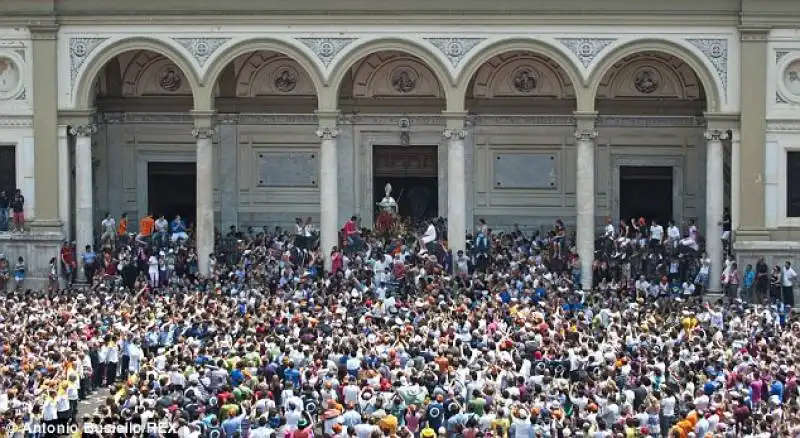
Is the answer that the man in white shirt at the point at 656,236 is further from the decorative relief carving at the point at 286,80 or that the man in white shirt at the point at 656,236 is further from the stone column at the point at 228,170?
the stone column at the point at 228,170

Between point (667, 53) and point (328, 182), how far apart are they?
10.7 meters

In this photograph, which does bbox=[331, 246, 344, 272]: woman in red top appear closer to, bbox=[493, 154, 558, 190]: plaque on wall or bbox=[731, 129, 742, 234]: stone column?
bbox=[493, 154, 558, 190]: plaque on wall

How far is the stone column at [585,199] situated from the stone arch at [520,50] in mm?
1197

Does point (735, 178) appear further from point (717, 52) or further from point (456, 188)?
point (456, 188)

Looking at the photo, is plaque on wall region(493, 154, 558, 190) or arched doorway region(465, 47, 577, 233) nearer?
arched doorway region(465, 47, 577, 233)

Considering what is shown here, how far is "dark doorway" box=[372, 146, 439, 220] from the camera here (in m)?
64.2

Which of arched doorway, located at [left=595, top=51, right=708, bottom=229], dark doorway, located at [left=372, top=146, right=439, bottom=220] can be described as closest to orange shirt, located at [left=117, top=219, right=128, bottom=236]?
dark doorway, located at [left=372, top=146, right=439, bottom=220]

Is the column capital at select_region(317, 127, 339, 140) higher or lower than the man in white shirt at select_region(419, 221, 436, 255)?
higher

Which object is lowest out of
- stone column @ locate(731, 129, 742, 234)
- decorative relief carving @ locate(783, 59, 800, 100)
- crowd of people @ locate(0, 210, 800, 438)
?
crowd of people @ locate(0, 210, 800, 438)

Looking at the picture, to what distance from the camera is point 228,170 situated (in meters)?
64.7

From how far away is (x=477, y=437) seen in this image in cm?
3897

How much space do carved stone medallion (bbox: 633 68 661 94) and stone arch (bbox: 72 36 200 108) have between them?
13.8m

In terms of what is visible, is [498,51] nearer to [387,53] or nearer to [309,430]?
[387,53]

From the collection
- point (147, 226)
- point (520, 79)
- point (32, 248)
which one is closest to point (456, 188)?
point (520, 79)
